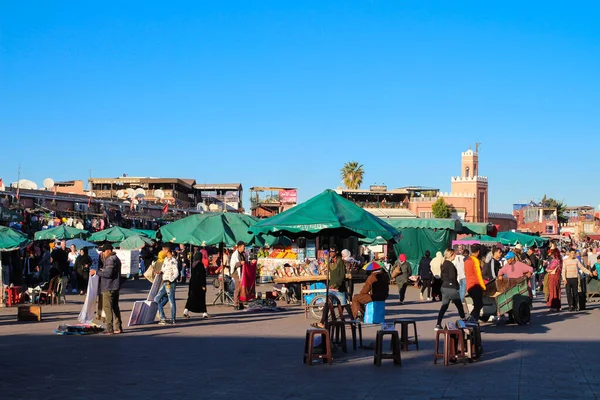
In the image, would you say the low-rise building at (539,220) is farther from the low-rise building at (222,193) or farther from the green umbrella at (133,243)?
the green umbrella at (133,243)

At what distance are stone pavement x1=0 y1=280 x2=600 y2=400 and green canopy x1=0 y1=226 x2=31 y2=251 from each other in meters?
3.90

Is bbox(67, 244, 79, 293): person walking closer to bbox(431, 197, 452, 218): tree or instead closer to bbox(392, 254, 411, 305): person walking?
bbox(392, 254, 411, 305): person walking

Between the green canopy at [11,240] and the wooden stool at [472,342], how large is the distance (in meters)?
12.9

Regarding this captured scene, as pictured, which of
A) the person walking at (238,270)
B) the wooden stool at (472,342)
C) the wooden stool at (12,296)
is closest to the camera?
the wooden stool at (472,342)

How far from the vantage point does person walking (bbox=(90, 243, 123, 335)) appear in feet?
49.6

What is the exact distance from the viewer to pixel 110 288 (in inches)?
595

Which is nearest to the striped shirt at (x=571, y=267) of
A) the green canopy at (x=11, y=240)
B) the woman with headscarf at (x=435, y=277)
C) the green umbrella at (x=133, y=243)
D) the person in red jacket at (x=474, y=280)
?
the person in red jacket at (x=474, y=280)

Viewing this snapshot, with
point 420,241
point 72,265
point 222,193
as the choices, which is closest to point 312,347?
point 72,265

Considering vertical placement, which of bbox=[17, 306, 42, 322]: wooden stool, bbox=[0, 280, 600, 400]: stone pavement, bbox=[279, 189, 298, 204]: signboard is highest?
bbox=[279, 189, 298, 204]: signboard

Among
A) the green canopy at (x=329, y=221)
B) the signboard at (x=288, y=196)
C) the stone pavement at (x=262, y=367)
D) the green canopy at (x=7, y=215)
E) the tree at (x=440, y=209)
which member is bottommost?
the stone pavement at (x=262, y=367)

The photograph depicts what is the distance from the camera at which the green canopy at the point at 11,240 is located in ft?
66.8

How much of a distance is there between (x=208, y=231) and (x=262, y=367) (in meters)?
10.9

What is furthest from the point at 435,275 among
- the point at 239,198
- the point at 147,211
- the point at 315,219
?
the point at 239,198

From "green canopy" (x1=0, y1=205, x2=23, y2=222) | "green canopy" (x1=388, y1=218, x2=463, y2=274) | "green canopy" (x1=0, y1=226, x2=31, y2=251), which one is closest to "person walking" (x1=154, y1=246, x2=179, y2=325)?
"green canopy" (x1=0, y1=226, x2=31, y2=251)
